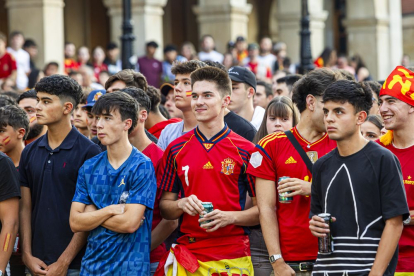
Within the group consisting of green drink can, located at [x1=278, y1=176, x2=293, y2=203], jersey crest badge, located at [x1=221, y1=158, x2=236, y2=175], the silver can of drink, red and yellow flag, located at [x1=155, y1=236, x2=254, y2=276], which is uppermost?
jersey crest badge, located at [x1=221, y1=158, x2=236, y2=175]

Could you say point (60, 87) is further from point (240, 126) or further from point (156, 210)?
point (240, 126)

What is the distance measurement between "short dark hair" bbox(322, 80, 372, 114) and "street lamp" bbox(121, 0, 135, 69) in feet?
27.3

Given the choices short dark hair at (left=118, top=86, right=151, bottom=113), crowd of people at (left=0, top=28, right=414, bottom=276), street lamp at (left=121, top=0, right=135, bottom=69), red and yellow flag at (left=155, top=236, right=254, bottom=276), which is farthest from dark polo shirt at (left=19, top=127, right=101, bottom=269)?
street lamp at (left=121, top=0, right=135, bottom=69)

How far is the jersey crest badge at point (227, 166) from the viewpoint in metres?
5.55

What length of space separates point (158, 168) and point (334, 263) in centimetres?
153

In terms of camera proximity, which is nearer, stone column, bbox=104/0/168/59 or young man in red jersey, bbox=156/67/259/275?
young man in red jersey, bbox=156/67/259/275

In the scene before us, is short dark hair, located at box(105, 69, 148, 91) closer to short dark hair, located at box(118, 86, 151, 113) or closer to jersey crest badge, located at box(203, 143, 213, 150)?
short dark hair, located at box(118, 86, 151, 113)

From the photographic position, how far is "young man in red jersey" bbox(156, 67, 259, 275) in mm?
5504

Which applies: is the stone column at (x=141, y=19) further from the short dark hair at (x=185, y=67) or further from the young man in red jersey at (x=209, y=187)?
the young man in red jersey at (x=209, y=187)

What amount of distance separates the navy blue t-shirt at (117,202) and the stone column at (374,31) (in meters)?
19.6

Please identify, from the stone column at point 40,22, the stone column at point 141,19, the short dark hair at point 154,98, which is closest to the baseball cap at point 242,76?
the short dark hair at point 154,98

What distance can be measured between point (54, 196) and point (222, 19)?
47.3ft

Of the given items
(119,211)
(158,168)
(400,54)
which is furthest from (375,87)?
(400,54)

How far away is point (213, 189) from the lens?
5539 millimetres
